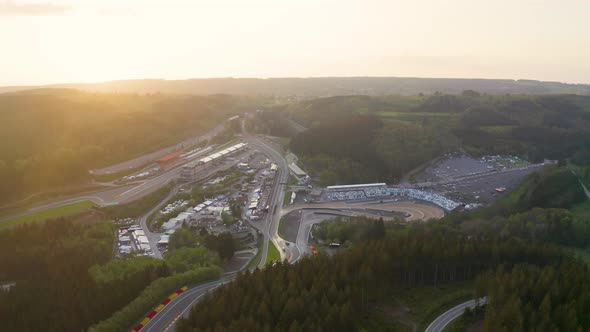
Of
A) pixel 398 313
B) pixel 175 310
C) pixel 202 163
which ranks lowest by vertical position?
pixel 175 310

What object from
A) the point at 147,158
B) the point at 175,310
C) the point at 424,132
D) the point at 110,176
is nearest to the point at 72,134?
the point at 147,158

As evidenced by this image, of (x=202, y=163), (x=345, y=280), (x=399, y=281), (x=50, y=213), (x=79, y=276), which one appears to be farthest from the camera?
(x=202, y=163)

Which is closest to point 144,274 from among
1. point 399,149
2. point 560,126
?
point 399,149

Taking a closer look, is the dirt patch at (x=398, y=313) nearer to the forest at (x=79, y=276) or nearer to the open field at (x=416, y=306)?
the open field at (x=416, y=306)

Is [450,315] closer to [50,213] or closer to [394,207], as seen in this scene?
[394,207]

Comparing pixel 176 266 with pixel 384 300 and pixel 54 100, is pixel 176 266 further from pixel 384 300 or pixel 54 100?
pixel 54 100
